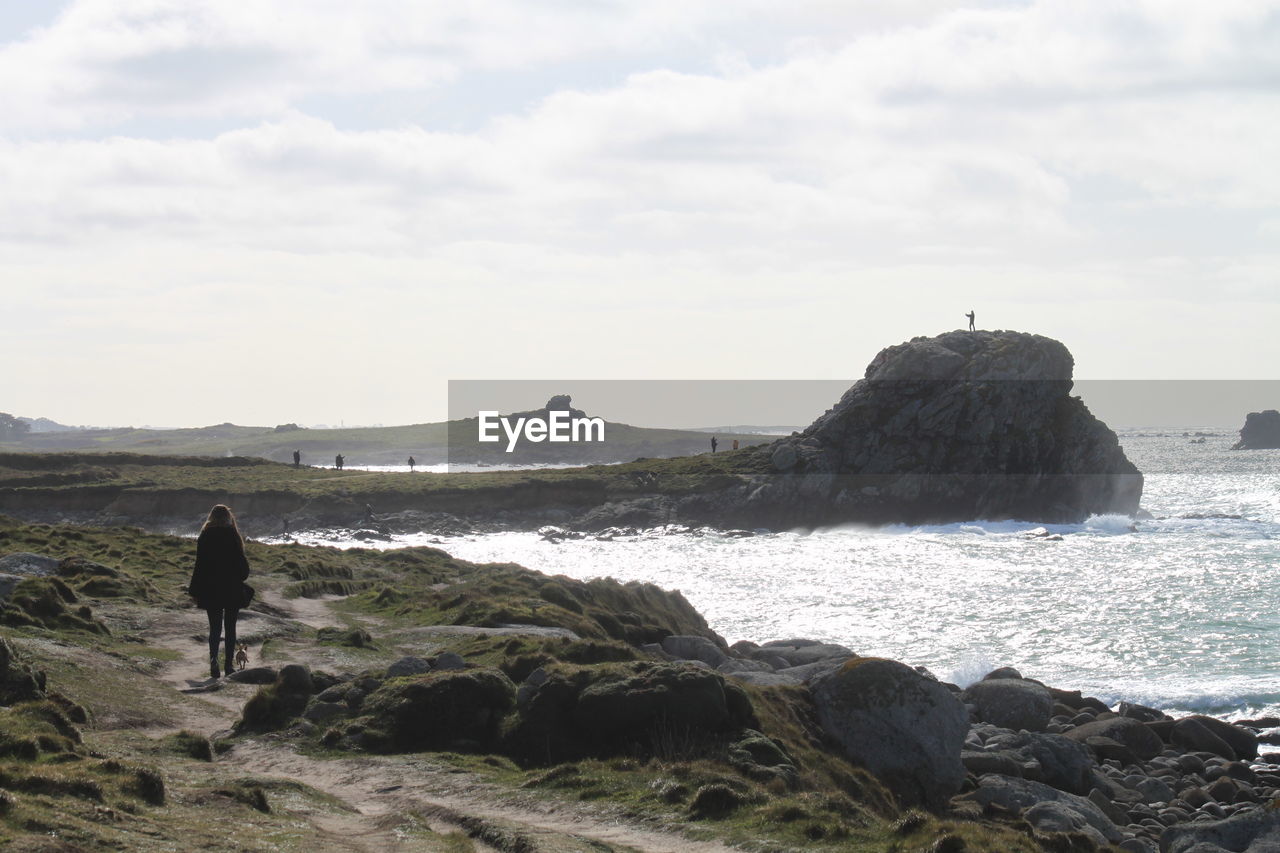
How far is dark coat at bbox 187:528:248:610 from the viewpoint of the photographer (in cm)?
2012

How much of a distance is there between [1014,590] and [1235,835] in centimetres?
3668

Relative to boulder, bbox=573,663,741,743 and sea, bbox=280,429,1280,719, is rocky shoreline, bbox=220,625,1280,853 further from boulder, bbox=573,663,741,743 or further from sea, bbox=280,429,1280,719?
sea, bbox=280,429,1280,719

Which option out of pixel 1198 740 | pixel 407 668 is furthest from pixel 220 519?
pixel 1198 740

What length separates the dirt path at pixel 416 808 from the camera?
37.4 ft

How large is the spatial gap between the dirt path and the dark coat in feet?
6.75

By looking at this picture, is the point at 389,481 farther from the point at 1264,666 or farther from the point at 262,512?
the point at 1264,666

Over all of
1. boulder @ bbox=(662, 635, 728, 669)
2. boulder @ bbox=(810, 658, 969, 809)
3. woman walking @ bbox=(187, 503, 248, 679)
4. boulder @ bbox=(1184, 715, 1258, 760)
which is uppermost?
woman walking @ bbox=(187, 503, 248, 679)

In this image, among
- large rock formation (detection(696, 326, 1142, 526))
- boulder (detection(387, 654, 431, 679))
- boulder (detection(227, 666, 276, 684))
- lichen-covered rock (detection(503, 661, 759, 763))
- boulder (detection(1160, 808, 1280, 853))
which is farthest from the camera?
large rock formation (detection(696, 326, 1142, 526))

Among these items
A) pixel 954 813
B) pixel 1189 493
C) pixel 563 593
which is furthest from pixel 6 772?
pixel 1189 493

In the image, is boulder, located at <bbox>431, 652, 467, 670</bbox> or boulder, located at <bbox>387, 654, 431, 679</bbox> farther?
boulder, located at <bbox>431, 652, 467, 670</bbox>

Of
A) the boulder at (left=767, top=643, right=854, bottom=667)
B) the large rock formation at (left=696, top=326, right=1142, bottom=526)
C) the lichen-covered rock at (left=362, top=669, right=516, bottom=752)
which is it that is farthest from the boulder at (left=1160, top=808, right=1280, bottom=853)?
the large rock formation at (left=696, top=326, right=1142, bottom=526)

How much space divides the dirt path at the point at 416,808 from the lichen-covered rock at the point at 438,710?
3.10 feet

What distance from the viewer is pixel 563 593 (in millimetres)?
37062

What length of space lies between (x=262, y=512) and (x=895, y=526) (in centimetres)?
5058
